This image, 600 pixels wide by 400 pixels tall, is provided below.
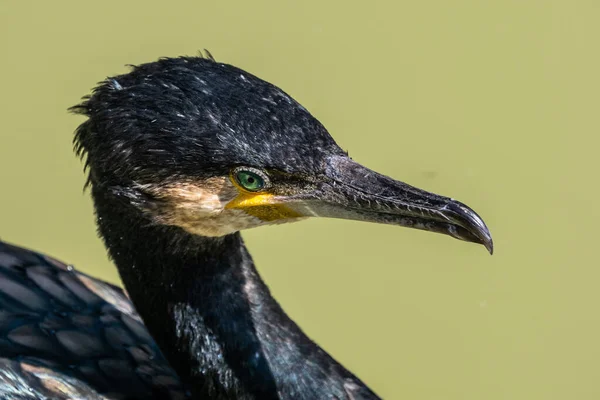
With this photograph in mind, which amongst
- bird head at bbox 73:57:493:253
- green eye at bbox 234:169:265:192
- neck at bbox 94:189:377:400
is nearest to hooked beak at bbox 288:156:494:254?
bird head at bbox 73:57:493:253

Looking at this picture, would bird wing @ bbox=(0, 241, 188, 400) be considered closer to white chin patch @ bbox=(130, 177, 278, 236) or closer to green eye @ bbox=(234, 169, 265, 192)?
white chin patch @ bbox=(130, 177, 278, 236)

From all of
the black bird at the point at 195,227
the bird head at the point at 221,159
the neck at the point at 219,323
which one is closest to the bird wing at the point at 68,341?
the black bird at the point at 195,227

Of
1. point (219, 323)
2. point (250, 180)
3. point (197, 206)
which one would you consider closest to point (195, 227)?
point (197, 206)

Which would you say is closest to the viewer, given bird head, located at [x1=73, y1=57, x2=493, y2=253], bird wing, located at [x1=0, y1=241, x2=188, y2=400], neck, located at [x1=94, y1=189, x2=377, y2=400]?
bird head, located at [x1=73, y1=57, x2=493, y2=253]

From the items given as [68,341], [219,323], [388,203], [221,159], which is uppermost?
[388,203]

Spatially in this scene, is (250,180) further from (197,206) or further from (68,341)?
(68,341)

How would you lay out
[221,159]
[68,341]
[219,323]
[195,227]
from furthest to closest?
1. [68,341]
2. [219,323]
3. [195,227]
4. [221,159]

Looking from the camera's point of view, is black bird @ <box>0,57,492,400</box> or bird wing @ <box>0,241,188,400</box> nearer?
black bird @ <box>0,57,492,400</box>

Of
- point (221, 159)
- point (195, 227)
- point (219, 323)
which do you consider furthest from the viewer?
point (219, 323)
